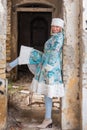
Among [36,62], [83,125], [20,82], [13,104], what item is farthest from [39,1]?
[83,125]

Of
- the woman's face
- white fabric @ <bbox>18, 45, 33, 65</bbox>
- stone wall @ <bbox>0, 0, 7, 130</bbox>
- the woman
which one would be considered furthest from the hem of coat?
the woman's face

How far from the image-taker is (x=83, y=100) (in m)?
5.35

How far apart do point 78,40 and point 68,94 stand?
877mm

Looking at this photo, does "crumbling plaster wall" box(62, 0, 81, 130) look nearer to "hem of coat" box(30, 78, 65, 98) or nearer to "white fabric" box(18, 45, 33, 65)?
"hem of coat" box(30, 78, 65, 98)

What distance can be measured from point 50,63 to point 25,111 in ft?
6.54

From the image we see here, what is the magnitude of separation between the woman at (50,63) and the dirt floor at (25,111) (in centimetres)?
57

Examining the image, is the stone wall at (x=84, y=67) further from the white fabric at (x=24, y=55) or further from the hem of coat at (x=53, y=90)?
the white fabric at (x=24, y=55)

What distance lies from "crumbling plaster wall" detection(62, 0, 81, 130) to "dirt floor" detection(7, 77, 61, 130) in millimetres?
320

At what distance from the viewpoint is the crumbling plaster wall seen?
5543mm

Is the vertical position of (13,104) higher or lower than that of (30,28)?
lower

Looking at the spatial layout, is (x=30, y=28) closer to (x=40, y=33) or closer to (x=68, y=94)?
(x=40, y=33)

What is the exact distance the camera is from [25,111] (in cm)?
718

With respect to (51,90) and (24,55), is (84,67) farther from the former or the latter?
(24,55)

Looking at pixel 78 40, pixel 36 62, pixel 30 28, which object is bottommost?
pixel 36 62
